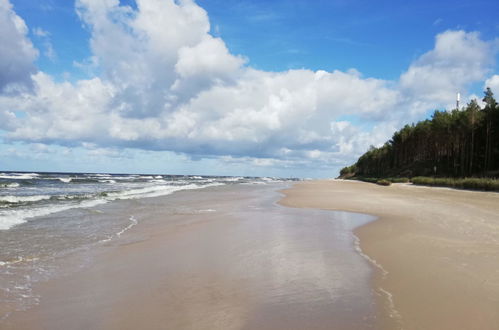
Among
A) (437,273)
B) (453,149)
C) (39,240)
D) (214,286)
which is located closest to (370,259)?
(437,273)

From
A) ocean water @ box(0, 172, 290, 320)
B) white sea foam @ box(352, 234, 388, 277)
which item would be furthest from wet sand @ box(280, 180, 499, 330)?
ocean water @ box(0, 172, 290, 320)

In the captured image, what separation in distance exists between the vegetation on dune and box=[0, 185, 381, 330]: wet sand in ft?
96.5

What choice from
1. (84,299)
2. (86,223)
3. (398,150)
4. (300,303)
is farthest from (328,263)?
(398,150)

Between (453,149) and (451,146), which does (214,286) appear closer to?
(453,149)

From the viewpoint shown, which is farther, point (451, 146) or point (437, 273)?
point (451, 146)

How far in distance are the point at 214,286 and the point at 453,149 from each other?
6060cm

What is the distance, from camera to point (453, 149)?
54656 millimetres

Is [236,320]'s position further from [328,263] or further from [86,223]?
[86,223]

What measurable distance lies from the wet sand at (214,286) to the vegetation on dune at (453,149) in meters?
29.4

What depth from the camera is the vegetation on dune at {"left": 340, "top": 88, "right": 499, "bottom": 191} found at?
140 ft

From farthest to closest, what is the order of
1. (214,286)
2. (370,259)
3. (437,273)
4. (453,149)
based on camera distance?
(453,149) < (370,259) < (437,273) < (214,286)

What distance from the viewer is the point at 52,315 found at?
437 cm

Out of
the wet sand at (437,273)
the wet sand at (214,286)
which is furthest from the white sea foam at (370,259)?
the wet sand at (214,286)

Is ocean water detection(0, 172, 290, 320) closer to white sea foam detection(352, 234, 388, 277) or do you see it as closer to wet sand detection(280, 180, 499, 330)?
wet sand detection(280, 180, 499, 330)
